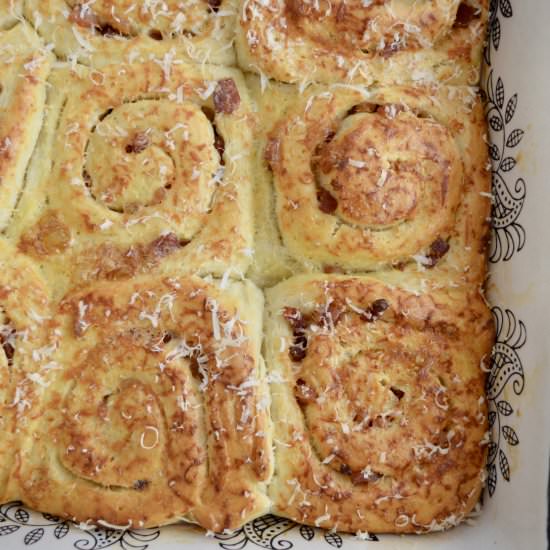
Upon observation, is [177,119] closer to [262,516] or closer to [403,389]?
[403,389]

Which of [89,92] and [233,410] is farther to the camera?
[89,92]

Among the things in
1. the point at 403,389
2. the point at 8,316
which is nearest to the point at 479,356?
the point at 403,389

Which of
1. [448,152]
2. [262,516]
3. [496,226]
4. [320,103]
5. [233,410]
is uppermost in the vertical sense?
[320,103]

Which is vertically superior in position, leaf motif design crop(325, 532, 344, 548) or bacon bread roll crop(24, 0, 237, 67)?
bacon bread roll crop(24, 0, 237, 67)

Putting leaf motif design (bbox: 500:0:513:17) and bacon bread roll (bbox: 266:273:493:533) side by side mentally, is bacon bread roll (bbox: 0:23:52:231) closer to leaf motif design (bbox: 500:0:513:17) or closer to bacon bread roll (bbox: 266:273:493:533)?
bacon bread roll (bbox: 266:273:493:533)

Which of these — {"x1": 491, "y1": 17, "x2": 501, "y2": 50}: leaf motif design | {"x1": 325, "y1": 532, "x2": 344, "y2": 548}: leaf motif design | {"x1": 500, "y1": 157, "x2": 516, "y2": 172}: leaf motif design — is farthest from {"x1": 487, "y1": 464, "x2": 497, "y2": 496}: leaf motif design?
{"x1": 491, "y1": 17, "x2": 501, "y2": 50}: leaf motif design

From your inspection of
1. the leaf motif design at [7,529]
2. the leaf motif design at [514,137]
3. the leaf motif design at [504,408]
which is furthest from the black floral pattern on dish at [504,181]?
the leaf motif design at [7,529]
